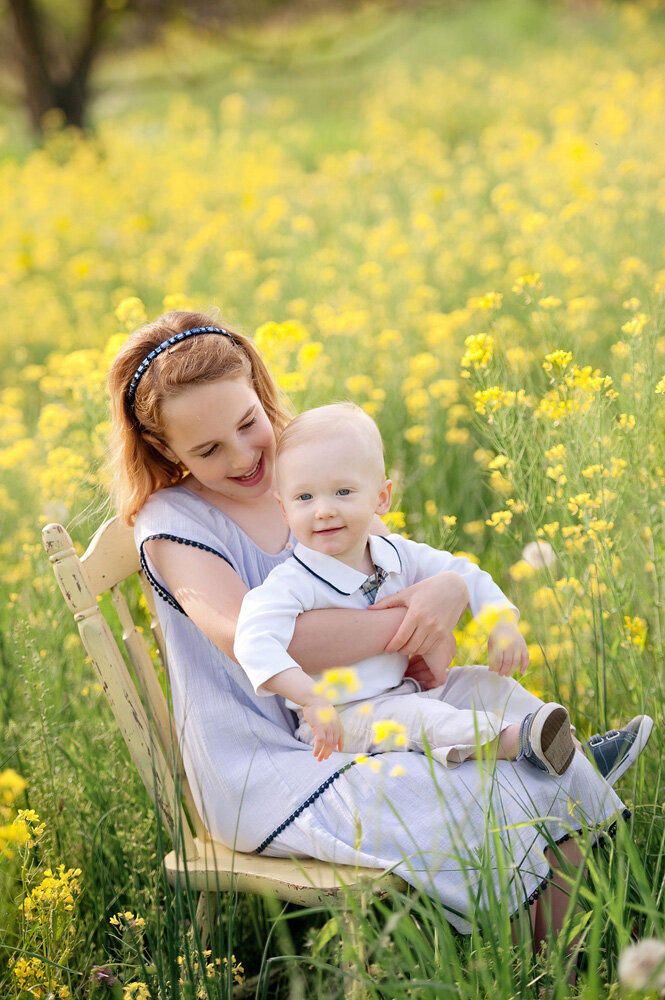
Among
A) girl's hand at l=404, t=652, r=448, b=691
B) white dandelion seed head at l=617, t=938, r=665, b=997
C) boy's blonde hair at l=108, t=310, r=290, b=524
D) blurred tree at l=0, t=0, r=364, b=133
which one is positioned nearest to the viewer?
white dandelion seed head at l=617, t=938, r=665, b=997

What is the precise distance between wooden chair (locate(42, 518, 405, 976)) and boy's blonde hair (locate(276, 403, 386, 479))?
0.42 meters

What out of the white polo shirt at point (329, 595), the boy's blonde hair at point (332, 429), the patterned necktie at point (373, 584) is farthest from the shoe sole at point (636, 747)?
the boy's blonde hair at point (332, 429)

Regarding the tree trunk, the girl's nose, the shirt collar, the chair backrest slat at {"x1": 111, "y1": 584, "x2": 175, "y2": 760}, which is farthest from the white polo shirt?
the tree trunk

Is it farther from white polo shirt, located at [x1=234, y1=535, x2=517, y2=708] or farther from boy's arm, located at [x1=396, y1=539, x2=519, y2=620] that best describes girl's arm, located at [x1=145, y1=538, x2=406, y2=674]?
boy's arm, located at [x1=396, y1=539, x2=519, y2=620]

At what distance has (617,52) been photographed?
1172cm

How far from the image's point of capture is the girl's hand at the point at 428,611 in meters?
1.65

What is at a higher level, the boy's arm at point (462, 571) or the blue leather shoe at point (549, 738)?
the boy's arm at point (462, 571)

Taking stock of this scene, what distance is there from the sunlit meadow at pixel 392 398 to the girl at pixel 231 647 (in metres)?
0.12

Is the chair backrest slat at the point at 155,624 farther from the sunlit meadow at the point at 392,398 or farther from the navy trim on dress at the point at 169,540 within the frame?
the sunlit meadow at the point at 392,398

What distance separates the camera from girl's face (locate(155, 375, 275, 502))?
177 centimetres

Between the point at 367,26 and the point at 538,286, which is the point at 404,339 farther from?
the point at 367,26

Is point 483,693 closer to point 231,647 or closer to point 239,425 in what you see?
point 231,647

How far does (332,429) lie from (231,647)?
43 cm

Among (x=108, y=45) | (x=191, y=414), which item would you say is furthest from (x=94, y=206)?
(x=191, y=414)
